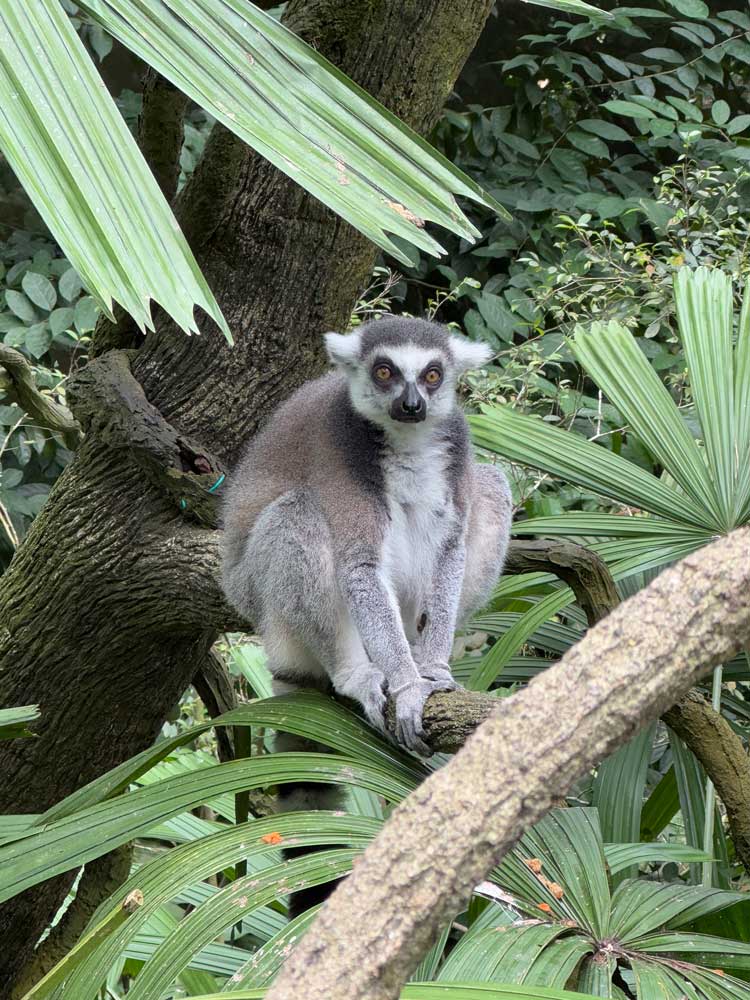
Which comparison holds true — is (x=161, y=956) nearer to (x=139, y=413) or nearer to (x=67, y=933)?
(x=139, y=413)

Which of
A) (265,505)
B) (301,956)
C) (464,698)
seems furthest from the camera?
(265,505)

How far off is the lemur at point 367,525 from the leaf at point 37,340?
7.03 feet

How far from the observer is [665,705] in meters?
0.75

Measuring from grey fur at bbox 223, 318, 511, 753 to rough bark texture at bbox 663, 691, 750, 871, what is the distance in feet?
1.76

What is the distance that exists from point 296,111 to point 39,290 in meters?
4.37

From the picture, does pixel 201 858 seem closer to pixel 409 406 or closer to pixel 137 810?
pixel 137 810

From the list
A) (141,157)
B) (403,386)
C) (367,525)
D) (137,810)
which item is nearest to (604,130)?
(403,386)

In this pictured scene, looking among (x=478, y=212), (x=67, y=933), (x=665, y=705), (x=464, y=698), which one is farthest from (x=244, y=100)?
(x=478, y=212)

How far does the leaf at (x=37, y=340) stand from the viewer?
4.78 m

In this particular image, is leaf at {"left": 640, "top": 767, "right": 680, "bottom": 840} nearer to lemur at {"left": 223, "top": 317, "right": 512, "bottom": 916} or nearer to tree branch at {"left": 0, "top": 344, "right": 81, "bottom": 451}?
lemur at {"left": 223, "top": 317, "right": 512, "bottom": 916}

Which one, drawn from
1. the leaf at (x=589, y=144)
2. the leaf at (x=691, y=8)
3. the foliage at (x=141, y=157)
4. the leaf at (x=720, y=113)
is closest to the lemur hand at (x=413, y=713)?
the foliage at (x=141, y=157)

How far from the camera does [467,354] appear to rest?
10.1ft

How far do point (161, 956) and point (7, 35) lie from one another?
1090 mm

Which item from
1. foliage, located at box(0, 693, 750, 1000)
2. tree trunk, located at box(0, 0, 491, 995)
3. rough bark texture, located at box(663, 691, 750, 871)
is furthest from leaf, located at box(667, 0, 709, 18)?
foliage, located at box(0, 693, 750, 1000)
